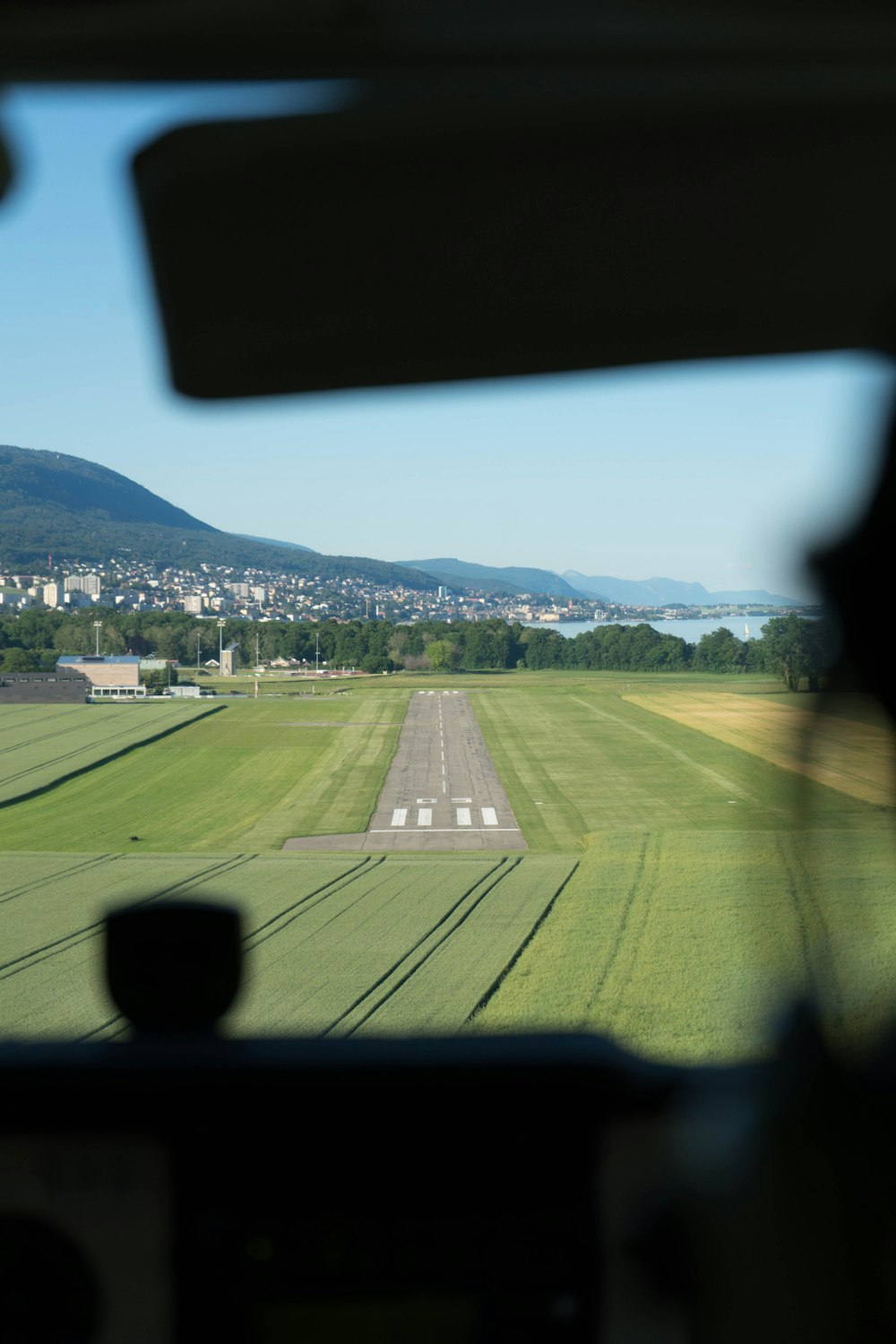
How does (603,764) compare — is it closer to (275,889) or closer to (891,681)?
(275,889)

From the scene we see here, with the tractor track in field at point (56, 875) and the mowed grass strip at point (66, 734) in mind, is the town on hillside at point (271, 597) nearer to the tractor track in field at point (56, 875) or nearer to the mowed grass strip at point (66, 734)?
the mowed grass strip at point (66, 734)

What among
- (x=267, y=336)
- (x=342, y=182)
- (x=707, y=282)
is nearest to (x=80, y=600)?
(x=267, y=336)

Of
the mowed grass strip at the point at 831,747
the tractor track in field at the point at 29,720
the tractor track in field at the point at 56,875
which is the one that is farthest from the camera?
the tractor track in field at the point at 29,720

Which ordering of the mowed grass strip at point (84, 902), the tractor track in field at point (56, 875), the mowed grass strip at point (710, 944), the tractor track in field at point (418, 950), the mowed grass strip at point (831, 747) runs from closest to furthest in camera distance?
the mowed grass strip at point (831, 747)
the mowed grass strip at point (710, 944)
the mowed grass strip at point (84, 902)
the tractor track in field at point (418, 950)
the tractor track in field at point (56, 875)

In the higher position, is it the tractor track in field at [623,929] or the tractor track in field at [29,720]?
the tractor track in field at [29,720]

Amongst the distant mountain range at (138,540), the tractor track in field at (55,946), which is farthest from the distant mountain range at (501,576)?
the tractor track in field at (55,946)

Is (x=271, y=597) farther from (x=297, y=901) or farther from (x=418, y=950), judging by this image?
(x=418, y=950)

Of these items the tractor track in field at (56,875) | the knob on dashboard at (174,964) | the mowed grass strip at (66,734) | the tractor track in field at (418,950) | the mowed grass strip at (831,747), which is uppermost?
the mowed grass strip at (831,747)
